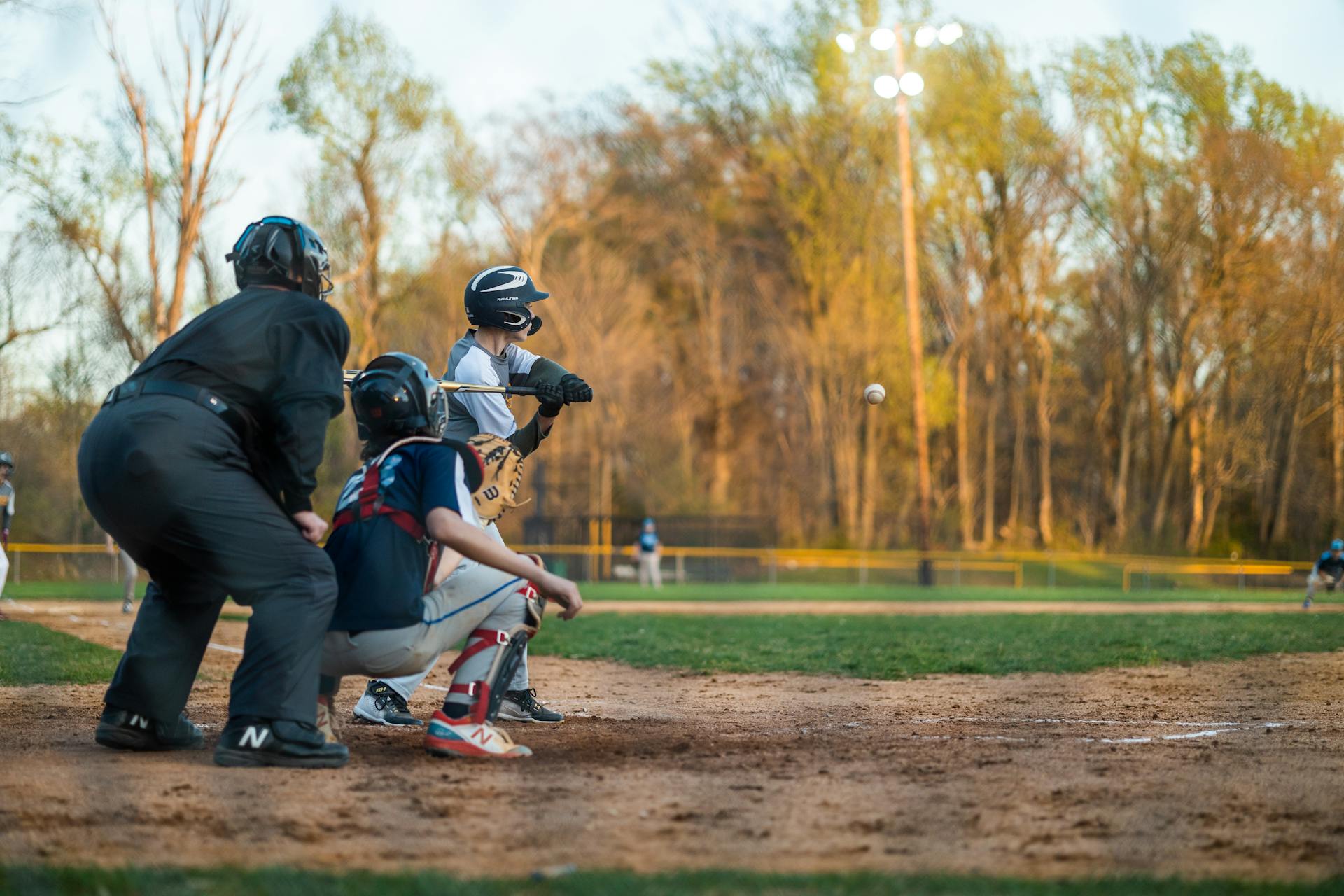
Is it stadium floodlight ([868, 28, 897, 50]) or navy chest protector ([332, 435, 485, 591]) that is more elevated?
stadium floodlight ([868, 28, 897, 50])

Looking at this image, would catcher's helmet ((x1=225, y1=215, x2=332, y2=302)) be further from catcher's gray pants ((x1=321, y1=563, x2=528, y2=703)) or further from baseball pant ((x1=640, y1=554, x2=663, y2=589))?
baseball pant ((x1=640, y1=554, x2=663, y2=589))

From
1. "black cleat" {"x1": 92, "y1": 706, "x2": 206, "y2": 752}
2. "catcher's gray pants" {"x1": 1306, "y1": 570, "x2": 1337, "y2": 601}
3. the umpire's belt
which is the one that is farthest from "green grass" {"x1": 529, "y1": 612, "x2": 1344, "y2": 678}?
"catcher's gray pants" {"x1": 1306, "y1": 570, "x2": 1337, "y2": 601}

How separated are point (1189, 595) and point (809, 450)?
16.9 meters

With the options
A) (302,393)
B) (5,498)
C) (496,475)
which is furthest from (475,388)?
(5,498)

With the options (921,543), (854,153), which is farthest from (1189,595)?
(854,153)

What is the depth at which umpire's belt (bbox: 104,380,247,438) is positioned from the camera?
447 cm

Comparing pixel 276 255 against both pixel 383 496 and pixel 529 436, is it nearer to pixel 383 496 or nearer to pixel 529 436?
pixel 383 496

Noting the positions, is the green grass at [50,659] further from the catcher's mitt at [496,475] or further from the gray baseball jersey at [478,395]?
the catcher's mitt at [496,475]

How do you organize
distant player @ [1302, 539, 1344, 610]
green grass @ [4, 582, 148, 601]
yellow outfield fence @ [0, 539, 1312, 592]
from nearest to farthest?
green grass @ [4, 582, 148, 601] → distant player @ [1302, 539, 1344, 610] → yellow outfield fence @ [0, 539, 1312, 592]

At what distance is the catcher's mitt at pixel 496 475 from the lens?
525 centimetres

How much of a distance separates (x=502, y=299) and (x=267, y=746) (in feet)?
8.47

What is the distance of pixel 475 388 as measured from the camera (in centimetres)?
569

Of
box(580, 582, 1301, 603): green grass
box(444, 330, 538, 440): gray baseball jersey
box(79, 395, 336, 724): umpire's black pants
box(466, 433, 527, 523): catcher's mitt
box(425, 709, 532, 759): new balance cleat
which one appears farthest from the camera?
box(580, 582, 1301, 603): green grass

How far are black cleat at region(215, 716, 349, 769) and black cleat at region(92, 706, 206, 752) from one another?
562mm
